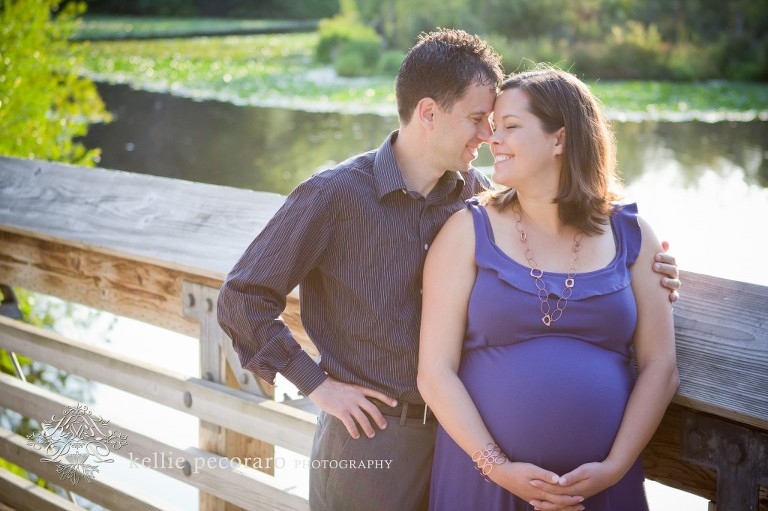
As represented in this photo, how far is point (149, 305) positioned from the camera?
2.38 metres

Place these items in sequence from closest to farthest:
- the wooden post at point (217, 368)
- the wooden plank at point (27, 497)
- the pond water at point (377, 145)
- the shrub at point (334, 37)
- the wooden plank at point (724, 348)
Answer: the wooden plank at point (724, 348) < the wooden post at point (217, 368) < the wooden plank at point (27, 497) < the pond water at point (377, 145) < the shrub at point (334, 37)

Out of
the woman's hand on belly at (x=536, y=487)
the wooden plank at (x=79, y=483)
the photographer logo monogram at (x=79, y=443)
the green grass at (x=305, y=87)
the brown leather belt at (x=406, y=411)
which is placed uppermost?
the brown leather belt at (x=406, y=411)

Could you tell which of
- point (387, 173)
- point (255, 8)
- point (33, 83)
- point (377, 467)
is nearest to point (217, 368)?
point (377, 467)

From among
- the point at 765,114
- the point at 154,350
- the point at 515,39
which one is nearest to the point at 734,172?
the point at 765,114

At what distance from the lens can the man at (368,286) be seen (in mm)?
1741

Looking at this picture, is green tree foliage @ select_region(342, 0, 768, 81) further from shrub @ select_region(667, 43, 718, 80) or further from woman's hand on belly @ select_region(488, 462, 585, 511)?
woman's hand on belly @ select_region(488, 462, 585, 511)

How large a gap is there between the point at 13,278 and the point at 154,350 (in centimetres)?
264

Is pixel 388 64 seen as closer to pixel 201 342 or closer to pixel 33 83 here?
pixel 33 83

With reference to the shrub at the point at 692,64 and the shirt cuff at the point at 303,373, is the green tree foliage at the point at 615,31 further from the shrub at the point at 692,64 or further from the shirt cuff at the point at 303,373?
the shirt cuff at the point at 303,373

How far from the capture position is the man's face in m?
1.80

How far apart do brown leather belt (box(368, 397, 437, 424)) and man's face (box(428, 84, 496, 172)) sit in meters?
0.49

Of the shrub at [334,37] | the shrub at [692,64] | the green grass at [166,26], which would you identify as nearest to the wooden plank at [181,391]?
the shrub at [692,64]

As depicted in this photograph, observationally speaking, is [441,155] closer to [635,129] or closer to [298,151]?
[298,151]

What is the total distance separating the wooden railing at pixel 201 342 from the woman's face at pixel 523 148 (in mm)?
341
